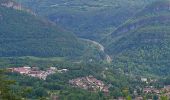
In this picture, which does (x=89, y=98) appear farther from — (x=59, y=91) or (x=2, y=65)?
(x=2, y=65)

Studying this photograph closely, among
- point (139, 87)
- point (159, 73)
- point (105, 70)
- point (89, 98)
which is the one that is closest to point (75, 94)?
point (89, 98)

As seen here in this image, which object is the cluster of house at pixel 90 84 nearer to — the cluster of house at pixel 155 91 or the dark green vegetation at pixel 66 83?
the dark green vegetation at pixel 66 83

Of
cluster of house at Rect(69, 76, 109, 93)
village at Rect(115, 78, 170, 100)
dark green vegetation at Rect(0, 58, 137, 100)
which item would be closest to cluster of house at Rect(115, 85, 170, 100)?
village at Rect(115, 78, 170, 100)

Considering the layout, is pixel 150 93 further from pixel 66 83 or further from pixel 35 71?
pixel 35 71

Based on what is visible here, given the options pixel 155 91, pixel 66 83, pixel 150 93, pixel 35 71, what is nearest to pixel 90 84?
pixel 66 83

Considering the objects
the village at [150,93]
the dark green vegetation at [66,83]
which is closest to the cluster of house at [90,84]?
the dark green vegetation at [66,83]

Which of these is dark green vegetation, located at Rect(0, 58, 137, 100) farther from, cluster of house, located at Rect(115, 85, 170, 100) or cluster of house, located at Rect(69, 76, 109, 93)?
cluster of house, located at Rect(115, 85, 170, 100)

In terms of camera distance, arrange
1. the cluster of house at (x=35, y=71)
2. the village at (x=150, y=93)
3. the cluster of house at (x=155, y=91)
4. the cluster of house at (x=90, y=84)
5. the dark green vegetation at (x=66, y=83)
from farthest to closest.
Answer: the cluster of house at (x=35, y=71), the cluster of house at (x=90, y=84), the cluster of house at (x=155, y=91), the dark green vegetation at (x=66, y=83), the village at (x=150, y=93)

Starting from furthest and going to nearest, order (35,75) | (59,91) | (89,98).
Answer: (35,75), (59,91), (89,98)
